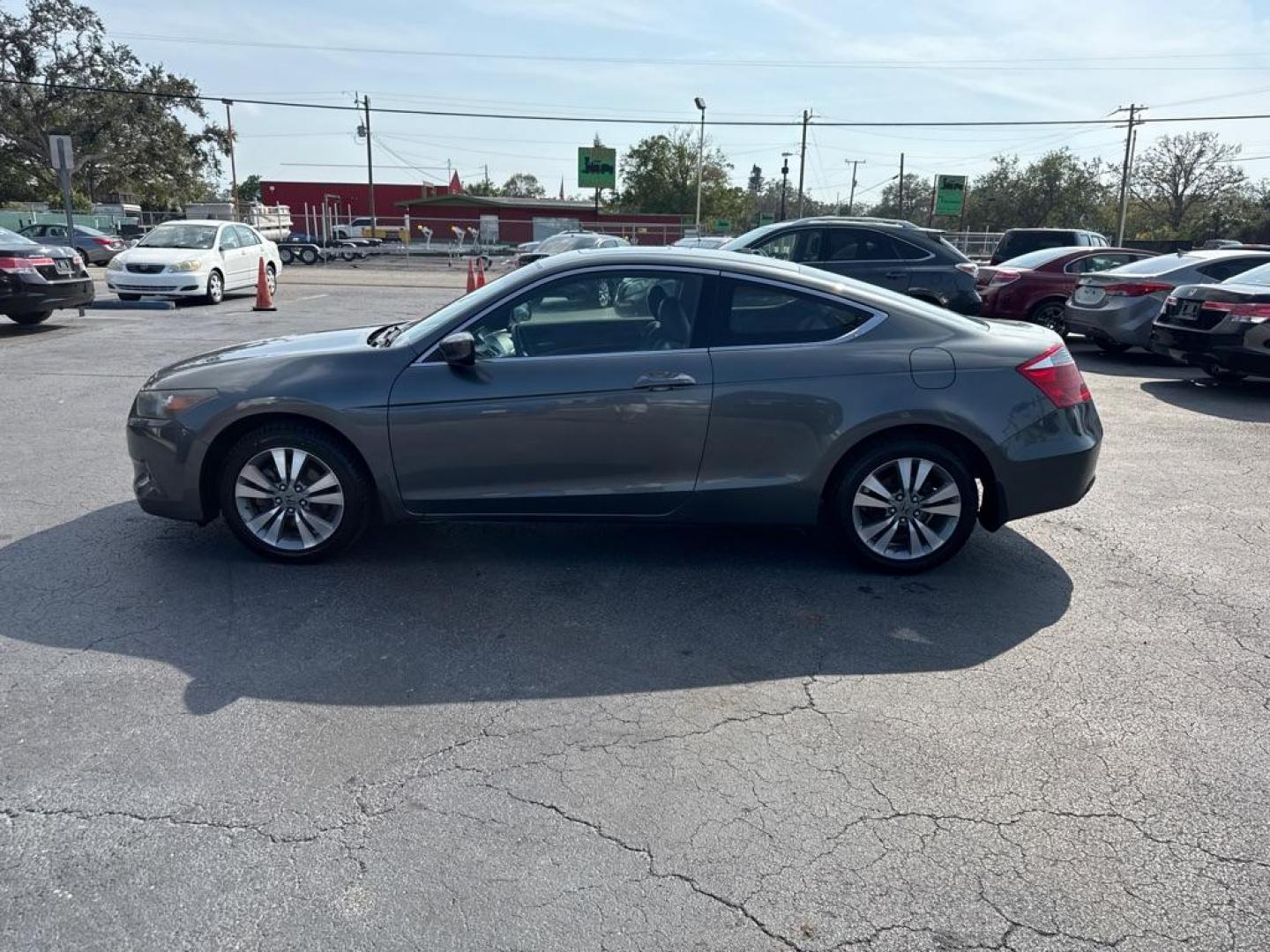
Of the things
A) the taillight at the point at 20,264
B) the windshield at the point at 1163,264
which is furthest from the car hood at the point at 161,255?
the windshield at the point at 1163,264

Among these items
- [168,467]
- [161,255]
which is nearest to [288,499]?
[168,467]

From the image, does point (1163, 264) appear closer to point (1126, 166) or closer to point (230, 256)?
point (230, 256)

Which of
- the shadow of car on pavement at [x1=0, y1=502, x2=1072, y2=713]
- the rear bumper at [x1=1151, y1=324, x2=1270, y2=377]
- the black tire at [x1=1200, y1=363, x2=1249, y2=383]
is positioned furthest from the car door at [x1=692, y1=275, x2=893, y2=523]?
the black tire at [x1=1200, y1=363, x2=1249, y2=383]

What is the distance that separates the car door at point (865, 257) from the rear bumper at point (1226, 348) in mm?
3014

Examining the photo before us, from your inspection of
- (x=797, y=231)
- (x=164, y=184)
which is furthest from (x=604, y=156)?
(x=797, y=231)

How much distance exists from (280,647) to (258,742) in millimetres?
736

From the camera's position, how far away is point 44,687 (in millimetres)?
3557

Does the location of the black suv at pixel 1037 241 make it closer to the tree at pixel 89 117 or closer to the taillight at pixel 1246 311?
the taillight at pixel 1246 311

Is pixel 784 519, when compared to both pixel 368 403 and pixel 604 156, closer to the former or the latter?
pixel 368 403

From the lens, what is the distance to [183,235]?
58.5 feet

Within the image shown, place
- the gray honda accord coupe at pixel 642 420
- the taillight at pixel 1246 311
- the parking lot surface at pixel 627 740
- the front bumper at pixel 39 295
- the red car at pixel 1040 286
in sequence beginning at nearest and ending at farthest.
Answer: the parking lot surface at pixel 627 740
the gray honda accord coupe at pixel 642 420
the taillight at pixel 1246 311
the front bumper at pixel 39 295
the red car at pixel 1040 286

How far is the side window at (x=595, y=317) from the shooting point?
4.66 metres

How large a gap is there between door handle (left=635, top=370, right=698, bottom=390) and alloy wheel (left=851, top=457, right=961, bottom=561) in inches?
39.4

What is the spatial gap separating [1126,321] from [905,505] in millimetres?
8814
